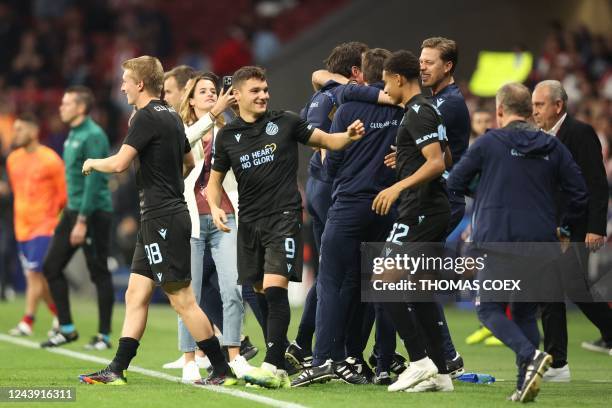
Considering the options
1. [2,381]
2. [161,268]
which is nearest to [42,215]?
[2,381]

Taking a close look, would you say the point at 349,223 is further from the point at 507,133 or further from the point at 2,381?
the point at 2,381

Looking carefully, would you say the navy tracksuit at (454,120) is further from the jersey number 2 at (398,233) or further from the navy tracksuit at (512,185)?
the navy tracksuit at (512,185)

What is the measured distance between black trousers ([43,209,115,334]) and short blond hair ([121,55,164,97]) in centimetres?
372

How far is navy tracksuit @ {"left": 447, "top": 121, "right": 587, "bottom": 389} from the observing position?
8055 mm

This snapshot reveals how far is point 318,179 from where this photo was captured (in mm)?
9820

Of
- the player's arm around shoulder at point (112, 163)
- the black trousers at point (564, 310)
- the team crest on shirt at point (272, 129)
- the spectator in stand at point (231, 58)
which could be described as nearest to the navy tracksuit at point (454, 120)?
the black trousers at point (564, 310)

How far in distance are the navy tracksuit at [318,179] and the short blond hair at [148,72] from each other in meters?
1.27

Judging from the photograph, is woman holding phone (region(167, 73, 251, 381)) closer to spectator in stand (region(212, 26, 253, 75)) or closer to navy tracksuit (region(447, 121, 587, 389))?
navy tracksuit (region(447, 121, 587, 389))

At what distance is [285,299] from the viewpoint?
28.0ft

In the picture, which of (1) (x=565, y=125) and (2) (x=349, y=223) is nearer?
(2) (x=349, y=223)

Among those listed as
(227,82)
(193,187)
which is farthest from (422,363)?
(227,82)

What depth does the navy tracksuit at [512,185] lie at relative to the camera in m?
8.05

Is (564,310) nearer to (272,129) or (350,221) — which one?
(350,221)

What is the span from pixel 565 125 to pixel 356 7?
1222cm
